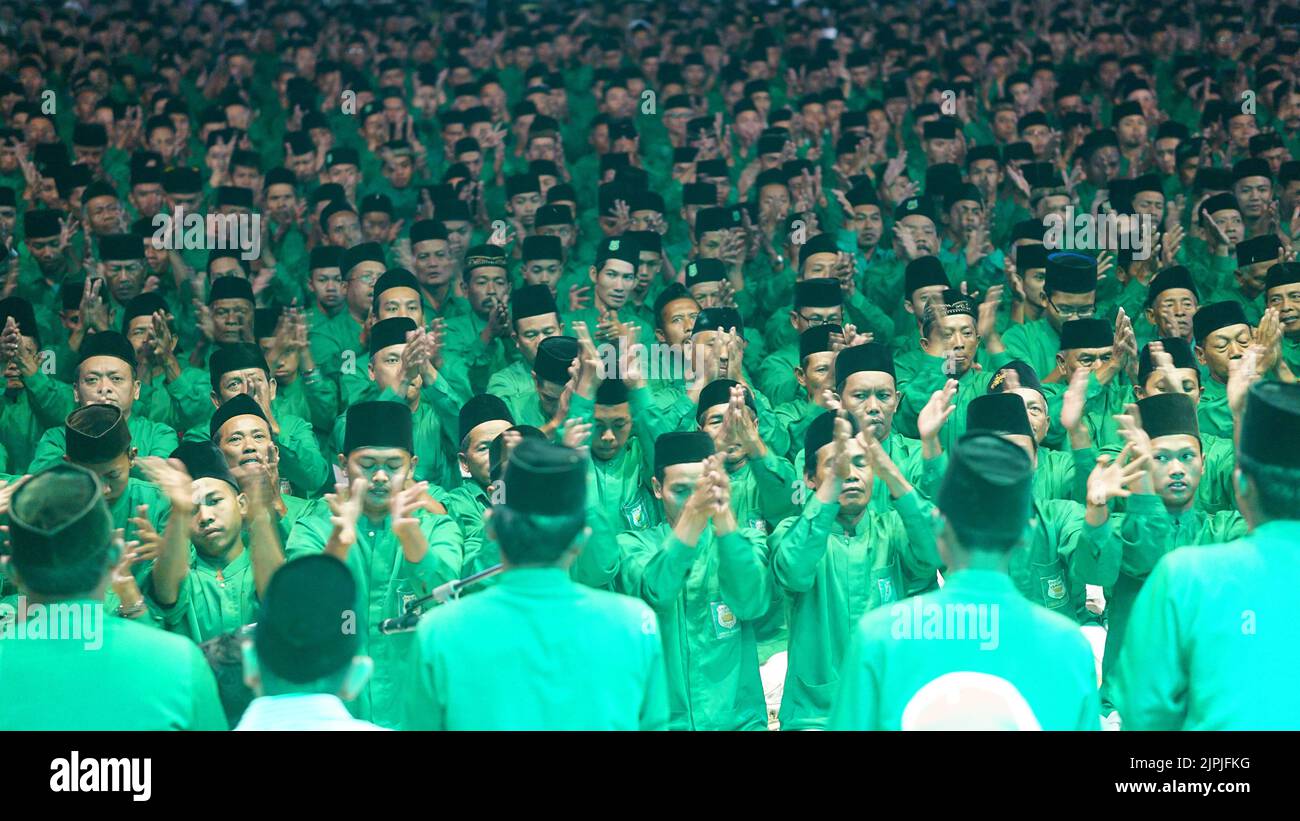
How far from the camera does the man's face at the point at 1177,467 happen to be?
6285 millimetres

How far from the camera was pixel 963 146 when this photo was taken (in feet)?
39.6

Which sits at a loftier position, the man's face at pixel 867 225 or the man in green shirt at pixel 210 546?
the man's face at pixel 867 225

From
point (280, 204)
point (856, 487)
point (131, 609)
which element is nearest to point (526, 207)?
point (280, 204)

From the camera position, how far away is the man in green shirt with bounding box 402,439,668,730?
12.3 feet

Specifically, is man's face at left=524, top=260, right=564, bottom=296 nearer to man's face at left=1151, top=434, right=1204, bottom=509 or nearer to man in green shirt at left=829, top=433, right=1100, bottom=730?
man's face at left=1151, top=434, right=1204, bottom=509

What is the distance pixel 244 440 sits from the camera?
6969mm

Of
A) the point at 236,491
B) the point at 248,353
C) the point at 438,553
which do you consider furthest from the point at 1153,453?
the point at 248,353

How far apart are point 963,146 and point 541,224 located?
357 cm

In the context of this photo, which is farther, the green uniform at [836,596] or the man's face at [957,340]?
the man's face at [957,340]

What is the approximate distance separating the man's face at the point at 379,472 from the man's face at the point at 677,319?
2.54 meters

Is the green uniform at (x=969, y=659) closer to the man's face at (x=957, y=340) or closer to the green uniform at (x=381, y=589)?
Result: the green uniform at (x=381, y=589)

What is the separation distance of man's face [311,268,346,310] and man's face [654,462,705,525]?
4091mm

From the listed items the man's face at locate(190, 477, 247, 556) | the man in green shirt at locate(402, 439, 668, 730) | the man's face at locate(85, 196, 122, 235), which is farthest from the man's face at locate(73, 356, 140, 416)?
the man in green shirt at locate(402, 439, 668, 730)

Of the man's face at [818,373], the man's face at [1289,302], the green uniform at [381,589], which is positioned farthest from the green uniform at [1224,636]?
the man's face at [1289,302]
